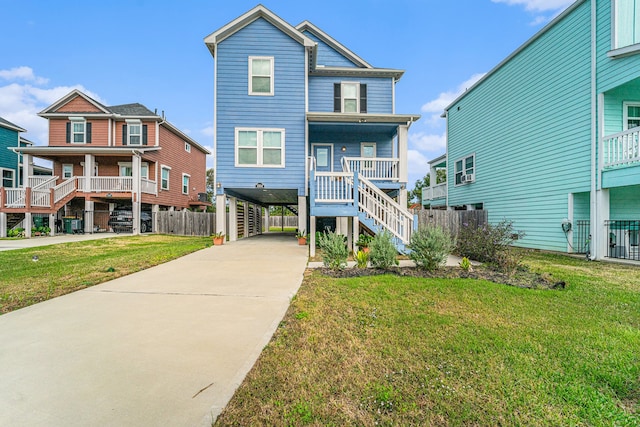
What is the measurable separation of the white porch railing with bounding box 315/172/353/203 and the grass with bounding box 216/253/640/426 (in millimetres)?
4598

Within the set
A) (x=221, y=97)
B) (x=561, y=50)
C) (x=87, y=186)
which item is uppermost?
(x=561, y=50)

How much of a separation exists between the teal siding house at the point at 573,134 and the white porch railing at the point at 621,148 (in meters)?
0.02

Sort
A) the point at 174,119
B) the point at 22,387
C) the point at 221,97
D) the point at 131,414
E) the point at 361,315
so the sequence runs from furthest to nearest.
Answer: the point at 174,119 < the point at 221,97 < the point at 361,315 < the point at 22,387 < the point at 131,414

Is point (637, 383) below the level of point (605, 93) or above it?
below

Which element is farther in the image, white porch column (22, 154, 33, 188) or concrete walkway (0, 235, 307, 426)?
white porch column (22, 154, 33, 188)

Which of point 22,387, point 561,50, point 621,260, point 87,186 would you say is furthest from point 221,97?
point 621,260

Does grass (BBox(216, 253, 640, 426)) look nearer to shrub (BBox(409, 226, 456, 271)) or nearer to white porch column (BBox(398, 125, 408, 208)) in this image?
shrub (BBox(409, 226, 456, 271))

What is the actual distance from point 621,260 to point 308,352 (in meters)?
9.84

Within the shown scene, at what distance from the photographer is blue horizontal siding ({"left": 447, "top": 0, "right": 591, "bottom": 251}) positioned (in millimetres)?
9031

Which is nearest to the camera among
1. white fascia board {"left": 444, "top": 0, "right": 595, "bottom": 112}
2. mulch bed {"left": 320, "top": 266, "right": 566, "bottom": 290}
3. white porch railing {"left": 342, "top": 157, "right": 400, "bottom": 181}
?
mulch bed {"left": 320, "top": 266, "right": 566, "bottom": 290}

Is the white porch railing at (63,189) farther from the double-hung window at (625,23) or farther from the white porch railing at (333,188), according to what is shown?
the double-hung window at (625,23)

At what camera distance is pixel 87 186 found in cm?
1552

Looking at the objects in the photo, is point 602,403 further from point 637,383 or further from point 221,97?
point 221,97

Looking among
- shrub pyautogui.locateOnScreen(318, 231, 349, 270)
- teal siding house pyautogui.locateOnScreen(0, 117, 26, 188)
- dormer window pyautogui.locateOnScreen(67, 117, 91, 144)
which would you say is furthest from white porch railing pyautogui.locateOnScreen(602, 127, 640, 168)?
teal siding house pyautogui.locateOnScreen(0, 117, 26, 188)
